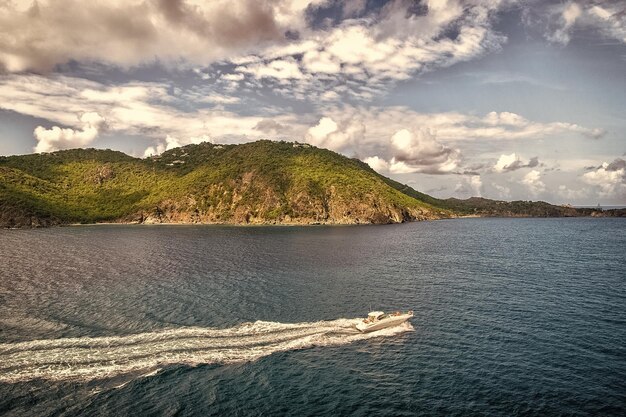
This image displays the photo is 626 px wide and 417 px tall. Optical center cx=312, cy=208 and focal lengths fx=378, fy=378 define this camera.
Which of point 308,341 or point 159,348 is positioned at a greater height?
point 159,348

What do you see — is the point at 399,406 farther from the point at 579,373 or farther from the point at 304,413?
the point at 579,373

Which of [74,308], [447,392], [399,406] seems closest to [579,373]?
[447,392]

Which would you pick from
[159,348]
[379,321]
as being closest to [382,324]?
[379,321]

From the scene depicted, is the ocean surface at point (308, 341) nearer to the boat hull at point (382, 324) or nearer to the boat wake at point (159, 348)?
the boat wake at point (159, 348)

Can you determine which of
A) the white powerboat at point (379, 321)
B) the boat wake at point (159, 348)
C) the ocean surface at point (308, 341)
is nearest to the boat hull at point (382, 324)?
the white powerboat at point (379, 321)

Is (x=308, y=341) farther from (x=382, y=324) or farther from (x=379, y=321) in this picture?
(x=382, y=324)

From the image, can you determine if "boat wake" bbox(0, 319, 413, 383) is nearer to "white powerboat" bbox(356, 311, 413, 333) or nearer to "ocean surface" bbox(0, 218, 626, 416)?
"ocean surface" bbox(0, 218, 626, 416)

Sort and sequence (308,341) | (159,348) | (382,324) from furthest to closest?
1. (382,324)
2. (308,341)
3. (159,348)
